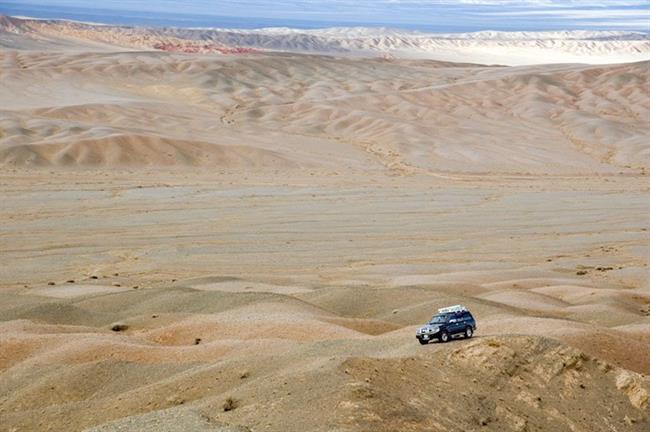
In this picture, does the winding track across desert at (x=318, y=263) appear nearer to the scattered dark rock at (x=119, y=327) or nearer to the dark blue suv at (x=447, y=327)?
the scattered dark rock at (x=119, y=327)

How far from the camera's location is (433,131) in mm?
73938

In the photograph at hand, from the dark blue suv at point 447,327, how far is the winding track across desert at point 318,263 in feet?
0.84

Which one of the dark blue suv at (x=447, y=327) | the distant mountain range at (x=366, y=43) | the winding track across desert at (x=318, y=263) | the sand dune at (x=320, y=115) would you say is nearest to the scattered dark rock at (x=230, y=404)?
the winding track across desert at (x=318, y=263)

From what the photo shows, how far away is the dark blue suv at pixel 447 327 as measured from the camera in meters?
15.2

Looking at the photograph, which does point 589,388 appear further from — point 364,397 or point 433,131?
point 433,131

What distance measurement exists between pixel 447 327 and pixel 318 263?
14.2 meters

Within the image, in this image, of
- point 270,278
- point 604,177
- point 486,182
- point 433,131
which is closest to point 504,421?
point 270,278

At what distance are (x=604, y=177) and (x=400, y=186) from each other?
14.9m

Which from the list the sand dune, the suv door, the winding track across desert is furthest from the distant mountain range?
the suv door

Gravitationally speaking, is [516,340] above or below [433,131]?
above

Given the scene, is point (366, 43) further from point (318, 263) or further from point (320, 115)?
point (318, 263)

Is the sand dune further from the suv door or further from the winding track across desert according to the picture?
the suv door

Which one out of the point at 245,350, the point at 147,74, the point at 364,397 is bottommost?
the point at 147,74

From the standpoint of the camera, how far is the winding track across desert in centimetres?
1303
